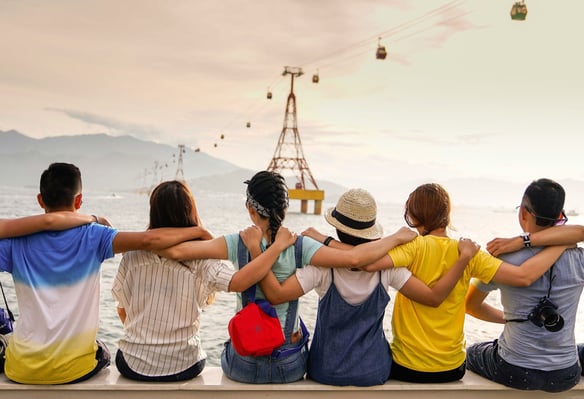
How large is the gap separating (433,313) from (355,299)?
0.34 meters

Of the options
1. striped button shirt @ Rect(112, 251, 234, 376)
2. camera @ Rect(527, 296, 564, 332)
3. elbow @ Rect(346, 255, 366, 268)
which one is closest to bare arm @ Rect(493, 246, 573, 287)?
camera @ Rect(527, 296, 564, 332)

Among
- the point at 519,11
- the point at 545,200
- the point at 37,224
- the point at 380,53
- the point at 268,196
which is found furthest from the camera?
the point at 380,53

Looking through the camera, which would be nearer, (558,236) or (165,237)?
(165,237)

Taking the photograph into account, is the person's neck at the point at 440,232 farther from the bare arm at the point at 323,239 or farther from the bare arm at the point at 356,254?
the bare arm at the point at 323,239

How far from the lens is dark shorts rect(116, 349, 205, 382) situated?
2.17 meters

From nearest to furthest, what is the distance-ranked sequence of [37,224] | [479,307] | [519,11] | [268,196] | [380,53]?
1. [37,224]
2. [268,196]
3. [479,307]
4. [519,11]
5. [380,53]

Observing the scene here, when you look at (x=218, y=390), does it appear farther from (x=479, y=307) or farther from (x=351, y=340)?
(x=479, y=307)

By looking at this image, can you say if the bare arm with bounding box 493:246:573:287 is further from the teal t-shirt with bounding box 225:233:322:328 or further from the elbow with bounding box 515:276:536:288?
the teal t-shirt with bounding box 225:233:322:328

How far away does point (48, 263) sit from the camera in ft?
6.86

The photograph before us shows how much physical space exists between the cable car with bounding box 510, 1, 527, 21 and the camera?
7.18 meters

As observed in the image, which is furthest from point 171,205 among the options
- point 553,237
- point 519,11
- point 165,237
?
point 519,11

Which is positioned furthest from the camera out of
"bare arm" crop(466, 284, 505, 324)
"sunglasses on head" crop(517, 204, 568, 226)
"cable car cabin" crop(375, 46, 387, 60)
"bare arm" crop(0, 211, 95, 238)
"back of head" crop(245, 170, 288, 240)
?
"cable car cabin" crop(375, 46, 387, 60)

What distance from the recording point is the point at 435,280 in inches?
86.8

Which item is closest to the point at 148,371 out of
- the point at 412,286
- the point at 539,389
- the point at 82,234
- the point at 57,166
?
the point at 82,234
